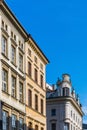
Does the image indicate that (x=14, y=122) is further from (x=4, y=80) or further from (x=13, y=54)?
(x=13, y=54)

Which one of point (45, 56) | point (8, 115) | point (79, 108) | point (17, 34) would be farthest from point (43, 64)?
point (79, 108)

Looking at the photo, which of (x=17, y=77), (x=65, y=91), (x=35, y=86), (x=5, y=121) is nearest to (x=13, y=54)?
(x=17, y=77)

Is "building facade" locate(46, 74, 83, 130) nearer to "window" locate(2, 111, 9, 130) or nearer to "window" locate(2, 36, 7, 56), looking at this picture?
"window" locate(2, 111, 9, 130)

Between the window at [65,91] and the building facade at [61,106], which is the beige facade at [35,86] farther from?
the window at [65,91]

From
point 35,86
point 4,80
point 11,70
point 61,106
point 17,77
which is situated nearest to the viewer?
point 4,80

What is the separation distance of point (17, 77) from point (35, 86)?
28.2 ft

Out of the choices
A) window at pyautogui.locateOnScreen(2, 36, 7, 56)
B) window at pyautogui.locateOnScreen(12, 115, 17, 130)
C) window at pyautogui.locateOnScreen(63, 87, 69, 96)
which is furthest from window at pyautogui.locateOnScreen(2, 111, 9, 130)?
window at pyautogui.locateOnScreen(63, 87, 69, 96)

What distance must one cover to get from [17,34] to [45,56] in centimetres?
1349

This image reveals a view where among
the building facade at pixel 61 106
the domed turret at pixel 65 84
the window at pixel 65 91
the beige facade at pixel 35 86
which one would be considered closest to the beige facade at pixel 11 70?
the beige facade at pixel 35 86

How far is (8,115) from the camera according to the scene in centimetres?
4350

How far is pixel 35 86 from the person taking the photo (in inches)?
2195

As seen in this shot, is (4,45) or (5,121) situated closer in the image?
(5,121)

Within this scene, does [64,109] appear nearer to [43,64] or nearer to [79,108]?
[79,108]

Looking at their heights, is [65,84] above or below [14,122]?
above
